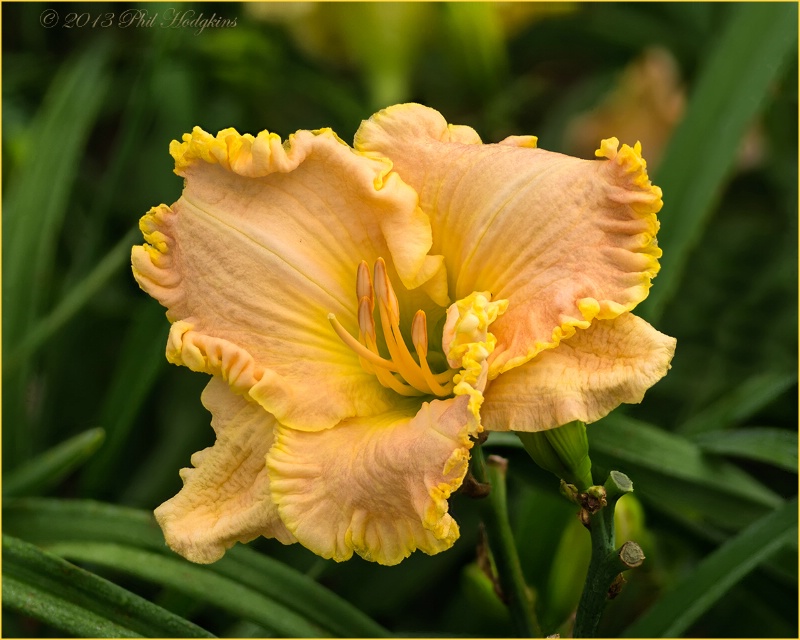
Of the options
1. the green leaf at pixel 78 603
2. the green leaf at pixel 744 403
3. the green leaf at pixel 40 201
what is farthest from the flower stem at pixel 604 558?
the green leaf at pixel 40 201

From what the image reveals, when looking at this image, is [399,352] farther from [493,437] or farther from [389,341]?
[493,437]

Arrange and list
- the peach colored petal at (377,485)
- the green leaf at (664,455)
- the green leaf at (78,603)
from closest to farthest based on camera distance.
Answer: the peach colored petal at (377,485) < the green leaf at (78,603) < the green leaf at (664,455)

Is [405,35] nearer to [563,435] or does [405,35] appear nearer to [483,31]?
[483,31]

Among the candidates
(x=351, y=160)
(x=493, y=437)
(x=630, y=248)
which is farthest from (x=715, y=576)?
(x=351, y=160)

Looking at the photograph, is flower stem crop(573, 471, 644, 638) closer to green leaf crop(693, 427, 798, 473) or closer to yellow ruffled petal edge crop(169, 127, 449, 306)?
yellow ruffled petal edge crop(169, 127, 449, 306)

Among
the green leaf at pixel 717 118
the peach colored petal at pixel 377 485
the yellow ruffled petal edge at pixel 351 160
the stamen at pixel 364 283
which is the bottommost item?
the peach colored petal at pixel 377 485

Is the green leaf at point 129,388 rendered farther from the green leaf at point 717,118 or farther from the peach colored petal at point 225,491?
the green leaf at point 717,118
